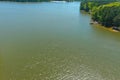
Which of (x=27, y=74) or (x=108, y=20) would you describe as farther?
(x=108, y=20)

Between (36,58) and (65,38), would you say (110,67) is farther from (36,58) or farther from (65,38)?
(65,38)

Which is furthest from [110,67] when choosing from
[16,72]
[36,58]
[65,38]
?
[65,38]

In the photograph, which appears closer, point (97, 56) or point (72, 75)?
point (72, 75)

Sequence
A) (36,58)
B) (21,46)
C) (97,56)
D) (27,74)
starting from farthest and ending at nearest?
1. (21,46)
2. (97,56)
3. (36,58)
4. (27,74)

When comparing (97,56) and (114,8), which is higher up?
(114,8)

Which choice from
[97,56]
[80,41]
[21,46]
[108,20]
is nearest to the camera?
[97,56]

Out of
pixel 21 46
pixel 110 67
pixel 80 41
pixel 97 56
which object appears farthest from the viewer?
Result: pixel 80 41

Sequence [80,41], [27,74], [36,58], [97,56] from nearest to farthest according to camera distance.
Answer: [27,74], [36,58], [97,56], [80,41]

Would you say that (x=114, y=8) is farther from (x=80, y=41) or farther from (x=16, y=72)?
(x=16, y=72)

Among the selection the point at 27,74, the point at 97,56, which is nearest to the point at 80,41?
the point at 97,56
